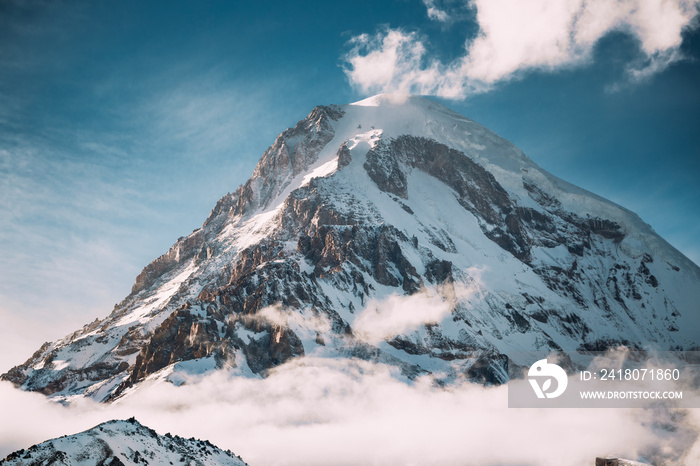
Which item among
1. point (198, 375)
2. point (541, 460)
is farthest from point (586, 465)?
point (198, 375)

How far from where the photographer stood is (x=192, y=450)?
106312mm

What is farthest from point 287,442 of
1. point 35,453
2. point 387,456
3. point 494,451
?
point 35,453

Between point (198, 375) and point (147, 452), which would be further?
point (198, 375)

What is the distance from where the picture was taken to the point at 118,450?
88.9 meters

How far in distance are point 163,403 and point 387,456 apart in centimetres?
7182

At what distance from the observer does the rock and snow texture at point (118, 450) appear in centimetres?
8088

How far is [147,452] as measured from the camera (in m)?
94.8

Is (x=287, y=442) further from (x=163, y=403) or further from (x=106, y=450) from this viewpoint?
(x=106, y=450)

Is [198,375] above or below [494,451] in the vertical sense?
above

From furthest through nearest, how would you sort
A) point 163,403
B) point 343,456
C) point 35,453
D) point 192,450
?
point 163,403 → point 343,456 → point 192,450 → point 35,453

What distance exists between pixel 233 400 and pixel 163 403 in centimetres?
2182

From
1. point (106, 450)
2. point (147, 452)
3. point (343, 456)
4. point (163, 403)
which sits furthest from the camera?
point (163, 403)

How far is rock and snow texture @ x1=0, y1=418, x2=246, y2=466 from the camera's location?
80875 millimetres

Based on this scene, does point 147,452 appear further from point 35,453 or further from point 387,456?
point 387,456
